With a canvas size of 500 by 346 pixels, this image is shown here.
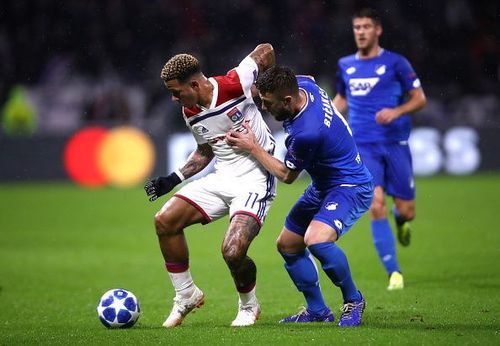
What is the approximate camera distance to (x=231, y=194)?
6.90m

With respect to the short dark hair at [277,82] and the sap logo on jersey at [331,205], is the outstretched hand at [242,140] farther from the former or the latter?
the sap logo on jersey at [331,205]

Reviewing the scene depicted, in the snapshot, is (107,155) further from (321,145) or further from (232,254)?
(321,145)

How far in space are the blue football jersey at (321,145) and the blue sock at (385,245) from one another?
219 centimetres

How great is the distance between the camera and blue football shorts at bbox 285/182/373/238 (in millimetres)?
6551

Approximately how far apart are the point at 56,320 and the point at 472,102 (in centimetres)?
1476

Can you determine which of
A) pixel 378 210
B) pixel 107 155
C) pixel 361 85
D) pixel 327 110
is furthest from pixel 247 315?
pixel 107 155

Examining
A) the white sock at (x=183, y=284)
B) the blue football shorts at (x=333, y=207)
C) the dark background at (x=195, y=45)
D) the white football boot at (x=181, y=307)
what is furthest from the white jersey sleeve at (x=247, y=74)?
the dark background at (x=195, y=45)

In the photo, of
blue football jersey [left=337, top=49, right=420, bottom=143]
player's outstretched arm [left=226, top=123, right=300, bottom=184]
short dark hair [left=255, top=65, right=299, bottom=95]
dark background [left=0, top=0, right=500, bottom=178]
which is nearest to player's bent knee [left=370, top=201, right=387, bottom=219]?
blue football jersey [left=337, top=49, right=420, bottom=143]

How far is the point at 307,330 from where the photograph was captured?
6.42 metres

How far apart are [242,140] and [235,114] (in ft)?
1.08

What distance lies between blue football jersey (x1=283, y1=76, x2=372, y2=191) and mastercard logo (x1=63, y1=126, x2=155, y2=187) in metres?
12.4

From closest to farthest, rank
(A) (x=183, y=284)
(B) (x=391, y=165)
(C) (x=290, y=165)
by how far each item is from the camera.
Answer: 1. (C) (x=290, y=165)
2. (A) (x=183, y=284)
3. (B) (x=391, y=165)

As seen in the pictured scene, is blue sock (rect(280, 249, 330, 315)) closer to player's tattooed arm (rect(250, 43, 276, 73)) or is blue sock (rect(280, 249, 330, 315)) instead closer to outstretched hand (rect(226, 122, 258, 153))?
outstretched hand (rect(226, 122, 258, 153))

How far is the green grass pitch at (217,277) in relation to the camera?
637 centimetres
